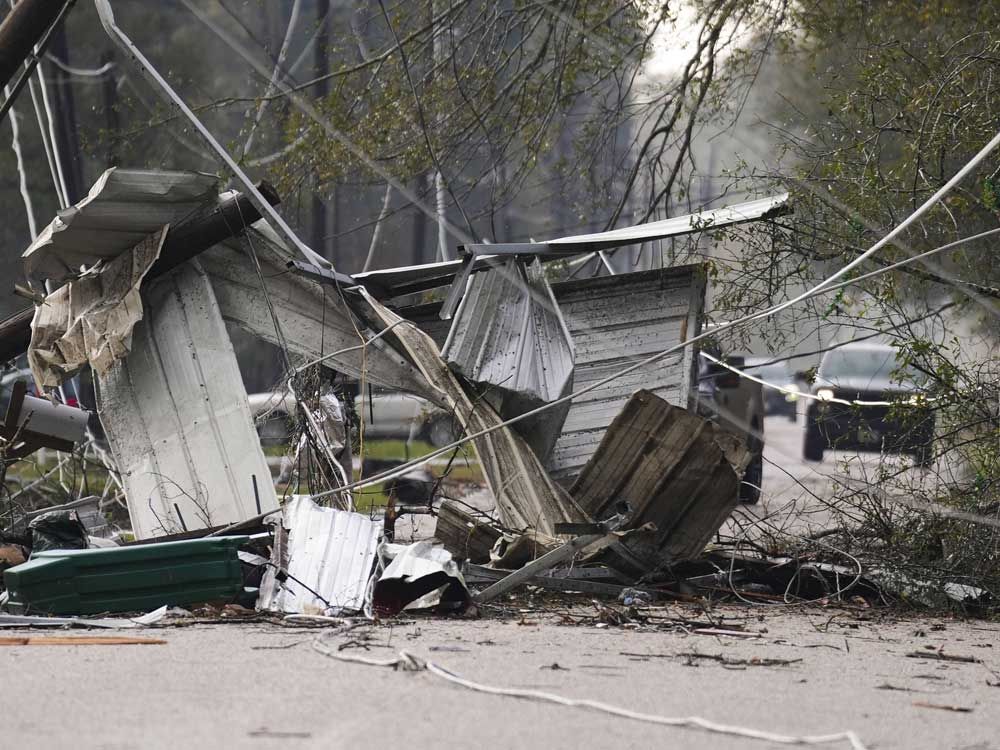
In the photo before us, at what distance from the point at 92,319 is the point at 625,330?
12.9ft

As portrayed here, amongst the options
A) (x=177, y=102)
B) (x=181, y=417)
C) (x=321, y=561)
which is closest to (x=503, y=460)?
(x=321, y=561)

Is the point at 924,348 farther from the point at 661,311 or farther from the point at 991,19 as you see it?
the point at 991,19

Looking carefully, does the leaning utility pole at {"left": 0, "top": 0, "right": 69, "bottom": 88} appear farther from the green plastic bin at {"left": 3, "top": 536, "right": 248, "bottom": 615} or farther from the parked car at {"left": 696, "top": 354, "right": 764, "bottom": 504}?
the parked car at {"left": 696, "top": 354, "right": 764, "bottom": 504}

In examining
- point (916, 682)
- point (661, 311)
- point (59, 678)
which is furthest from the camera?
point (661, 311)

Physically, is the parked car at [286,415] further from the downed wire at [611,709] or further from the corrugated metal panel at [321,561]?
the downed wire at [611,709]

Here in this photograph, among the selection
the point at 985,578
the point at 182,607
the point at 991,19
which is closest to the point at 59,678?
the point at 182,607

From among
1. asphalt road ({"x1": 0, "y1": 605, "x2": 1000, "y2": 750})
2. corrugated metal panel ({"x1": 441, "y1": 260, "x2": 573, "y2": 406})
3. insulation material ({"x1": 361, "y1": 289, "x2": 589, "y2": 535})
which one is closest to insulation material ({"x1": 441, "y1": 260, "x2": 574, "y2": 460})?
corrugated metal panel ({"x1": 441, "y1": 260, "x2": 573, "y2": 406})

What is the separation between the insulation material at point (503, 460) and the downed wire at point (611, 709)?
2.87 metres

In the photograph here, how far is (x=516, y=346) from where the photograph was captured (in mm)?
8648

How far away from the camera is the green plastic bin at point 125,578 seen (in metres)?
6.71

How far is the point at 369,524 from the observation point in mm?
7402

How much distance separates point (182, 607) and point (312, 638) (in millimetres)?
1231

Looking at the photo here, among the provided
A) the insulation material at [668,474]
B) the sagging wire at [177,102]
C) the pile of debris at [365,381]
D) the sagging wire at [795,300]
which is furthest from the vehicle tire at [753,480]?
the sagging wire at [177,102]

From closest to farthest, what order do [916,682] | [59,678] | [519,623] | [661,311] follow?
[59,678]
[916,682]
[519,623]
[661,311]
